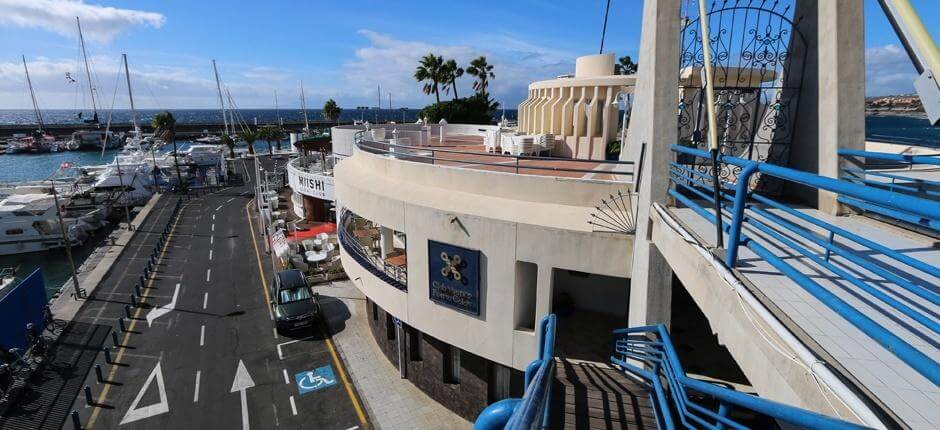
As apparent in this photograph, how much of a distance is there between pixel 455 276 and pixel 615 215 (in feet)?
13.9

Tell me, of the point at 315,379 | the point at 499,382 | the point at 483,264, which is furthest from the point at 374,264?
the point at 499,382

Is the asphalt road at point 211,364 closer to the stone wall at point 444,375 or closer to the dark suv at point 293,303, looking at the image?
the dark suv at point 293,303

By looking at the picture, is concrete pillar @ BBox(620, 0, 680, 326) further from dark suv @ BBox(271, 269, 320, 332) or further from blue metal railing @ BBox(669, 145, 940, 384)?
dark suv @ BBox(271, 269, 320, 332)

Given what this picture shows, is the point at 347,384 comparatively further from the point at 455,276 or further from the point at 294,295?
the point at 455,276

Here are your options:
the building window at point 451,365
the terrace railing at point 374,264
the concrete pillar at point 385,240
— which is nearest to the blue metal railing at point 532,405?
the terrace railing at point 374,264

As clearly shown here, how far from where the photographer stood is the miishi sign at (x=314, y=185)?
33125mm

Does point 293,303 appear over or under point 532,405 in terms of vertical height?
under

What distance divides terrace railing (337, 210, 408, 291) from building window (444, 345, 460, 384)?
9.25 ft

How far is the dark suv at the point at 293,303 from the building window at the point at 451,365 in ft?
25.6

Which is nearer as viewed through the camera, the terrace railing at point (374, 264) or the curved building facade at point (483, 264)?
the curved building facade at point (483, 264)

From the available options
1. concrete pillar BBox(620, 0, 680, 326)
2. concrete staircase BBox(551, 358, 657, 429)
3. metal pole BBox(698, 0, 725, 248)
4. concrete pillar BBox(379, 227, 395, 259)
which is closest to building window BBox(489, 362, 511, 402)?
concrete pillar BBox(379, 227, 395, 259)

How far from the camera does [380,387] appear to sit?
1519 centimetres

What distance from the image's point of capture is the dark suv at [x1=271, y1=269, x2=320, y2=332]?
18422 mm

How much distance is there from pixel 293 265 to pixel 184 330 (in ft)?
22.2
